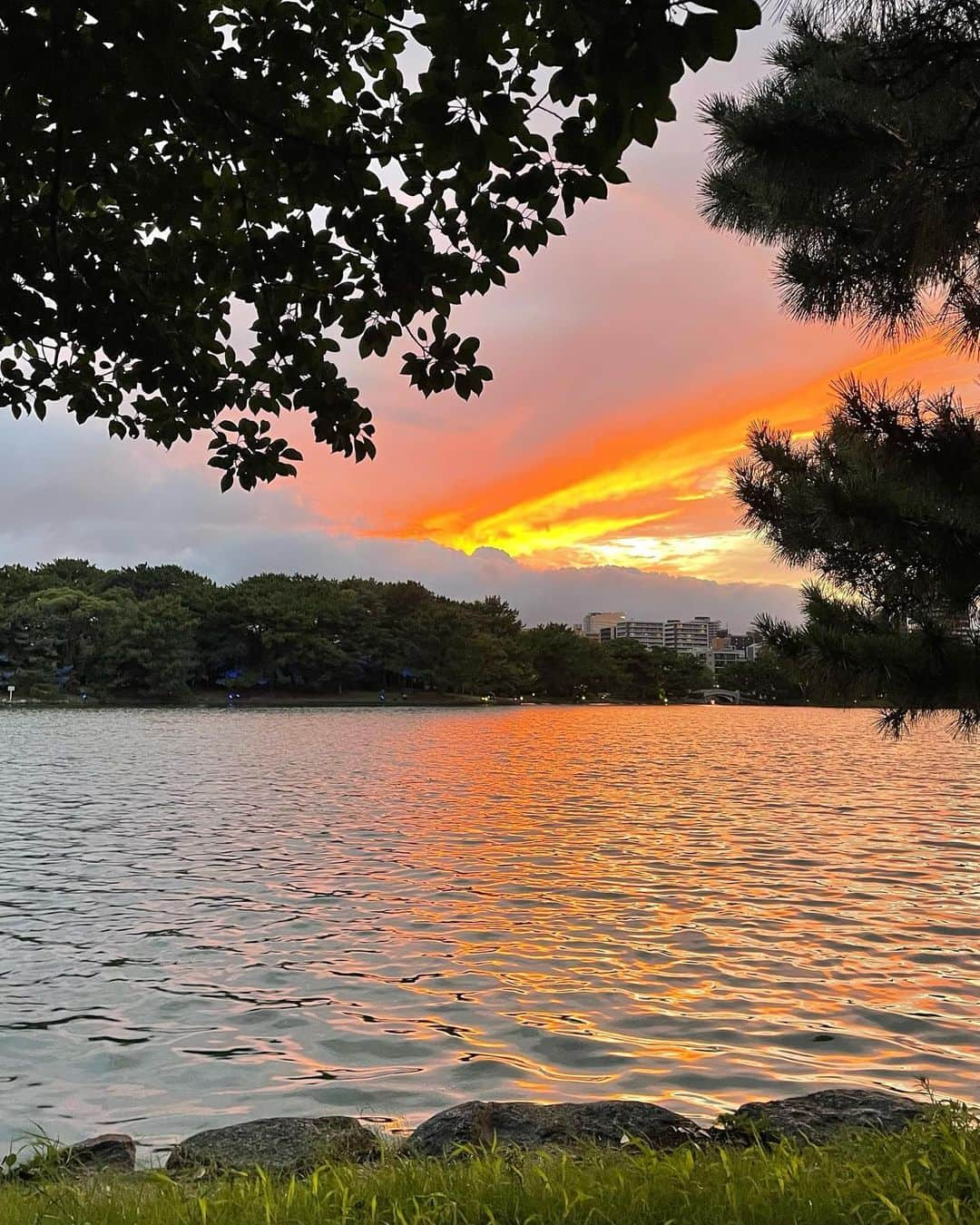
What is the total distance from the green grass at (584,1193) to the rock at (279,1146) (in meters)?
0.36

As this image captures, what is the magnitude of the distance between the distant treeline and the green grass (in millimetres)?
65054

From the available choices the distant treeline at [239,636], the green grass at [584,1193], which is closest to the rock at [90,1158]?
the green grass at [584,1193]

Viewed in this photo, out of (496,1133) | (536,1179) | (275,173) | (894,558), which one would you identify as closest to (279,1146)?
(496,1133)

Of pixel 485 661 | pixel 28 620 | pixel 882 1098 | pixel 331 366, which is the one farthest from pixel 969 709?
pixel 485 661

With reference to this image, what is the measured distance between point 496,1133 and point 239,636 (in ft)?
239

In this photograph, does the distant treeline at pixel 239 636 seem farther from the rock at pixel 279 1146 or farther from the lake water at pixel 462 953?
the rock at pixel 279 1146

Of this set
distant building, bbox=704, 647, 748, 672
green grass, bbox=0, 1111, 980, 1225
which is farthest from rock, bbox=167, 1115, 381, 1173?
distant building, bbox=704, 647, 748, 672

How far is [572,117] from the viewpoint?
2.46 meters

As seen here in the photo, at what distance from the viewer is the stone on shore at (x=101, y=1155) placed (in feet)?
12.8

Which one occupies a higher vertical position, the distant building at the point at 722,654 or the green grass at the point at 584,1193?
the distant building at the point at 722,654

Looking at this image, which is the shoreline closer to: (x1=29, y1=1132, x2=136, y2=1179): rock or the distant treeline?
(x1=29, y1=1132, x2=136, y2=1179): rock

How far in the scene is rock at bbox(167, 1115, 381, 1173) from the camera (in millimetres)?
3848

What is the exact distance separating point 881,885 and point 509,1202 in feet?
29.1

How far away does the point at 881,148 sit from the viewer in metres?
6.27
